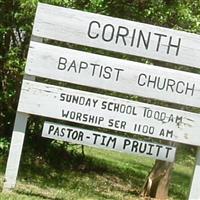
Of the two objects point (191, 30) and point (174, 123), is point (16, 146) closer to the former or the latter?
point (174, 123)

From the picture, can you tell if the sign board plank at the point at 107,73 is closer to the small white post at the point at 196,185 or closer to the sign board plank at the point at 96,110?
the sign board plank at the point at 96,110

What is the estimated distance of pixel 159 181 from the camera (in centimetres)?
989

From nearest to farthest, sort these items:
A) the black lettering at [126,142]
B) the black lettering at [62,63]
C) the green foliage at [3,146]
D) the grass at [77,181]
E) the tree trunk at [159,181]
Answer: the black lettering at [62,63], the black lettering at [126,142], the grass at [77,181], the tree trunk at [159,181], the green foliage at [3,146]

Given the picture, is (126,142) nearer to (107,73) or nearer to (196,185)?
(107,73)

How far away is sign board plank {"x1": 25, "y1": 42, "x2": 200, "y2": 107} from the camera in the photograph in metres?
6.97

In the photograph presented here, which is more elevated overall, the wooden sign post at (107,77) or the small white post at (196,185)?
the wooden sign post at (107,77)

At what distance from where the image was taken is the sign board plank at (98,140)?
706 cm

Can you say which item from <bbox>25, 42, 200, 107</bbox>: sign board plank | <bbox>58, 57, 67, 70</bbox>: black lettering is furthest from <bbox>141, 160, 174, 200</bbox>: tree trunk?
<bbox>58, 57, 67, 70</bbox>: black lettering

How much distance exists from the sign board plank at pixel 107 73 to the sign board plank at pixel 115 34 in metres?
0.15

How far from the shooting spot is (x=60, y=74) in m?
6.99

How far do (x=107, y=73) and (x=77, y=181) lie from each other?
3606 millimetres

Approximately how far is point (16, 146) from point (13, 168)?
0.83 ft

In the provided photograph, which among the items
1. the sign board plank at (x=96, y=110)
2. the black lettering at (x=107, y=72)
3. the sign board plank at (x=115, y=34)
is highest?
the sign board plank at (x=115, y=34)

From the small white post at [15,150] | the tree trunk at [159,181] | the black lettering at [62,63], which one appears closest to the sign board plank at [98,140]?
the small white post at [15,150]
